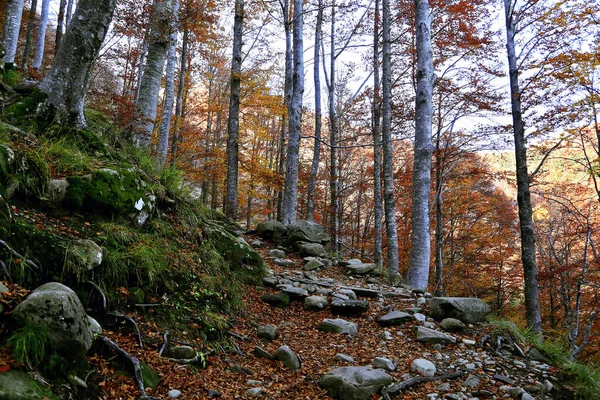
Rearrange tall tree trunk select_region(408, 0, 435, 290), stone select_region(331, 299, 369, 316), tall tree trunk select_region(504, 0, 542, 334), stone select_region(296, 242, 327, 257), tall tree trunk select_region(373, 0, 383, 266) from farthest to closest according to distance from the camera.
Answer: tall tree trunk select_region(373, 0, 383, 266), stone select_region(296, 242, 327, 257), tall tree trunk select_region(504, 0, 542, 334), tall tree trunk select_region(408, 0, 435, 290), stone select_region(331, 299, 369, 316)

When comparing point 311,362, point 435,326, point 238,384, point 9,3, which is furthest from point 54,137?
point 9,3

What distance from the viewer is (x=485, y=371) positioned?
362 centimetres

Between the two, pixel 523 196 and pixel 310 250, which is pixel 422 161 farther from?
pixel 523 196

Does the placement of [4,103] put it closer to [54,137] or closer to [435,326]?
[54,137]

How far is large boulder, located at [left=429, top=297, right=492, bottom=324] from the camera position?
4.84 metres

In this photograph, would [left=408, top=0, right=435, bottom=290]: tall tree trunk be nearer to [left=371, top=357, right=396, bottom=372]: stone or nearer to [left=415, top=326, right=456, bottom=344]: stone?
[left=415, top=326, right=456, bottom=344]: stone

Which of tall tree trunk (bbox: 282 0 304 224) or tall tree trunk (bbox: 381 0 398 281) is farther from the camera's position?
tall tree trunk (bbox: 282 0 304 224)

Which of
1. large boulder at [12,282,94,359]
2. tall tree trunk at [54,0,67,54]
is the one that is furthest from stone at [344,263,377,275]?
tall tree trunk at [54,0,67,54]

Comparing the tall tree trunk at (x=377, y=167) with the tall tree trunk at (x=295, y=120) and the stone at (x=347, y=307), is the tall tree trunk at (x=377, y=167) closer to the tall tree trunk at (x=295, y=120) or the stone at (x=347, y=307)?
the tall tree trunk at (x=295, y=120)

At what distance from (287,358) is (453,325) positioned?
260 centimetres

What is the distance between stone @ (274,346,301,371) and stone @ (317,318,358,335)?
1.08 metres

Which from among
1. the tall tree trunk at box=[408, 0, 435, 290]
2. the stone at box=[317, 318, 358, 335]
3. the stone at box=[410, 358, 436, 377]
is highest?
the tall tree trunk at box=[408, 0, 435, 290]

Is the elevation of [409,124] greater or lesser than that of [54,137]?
greater

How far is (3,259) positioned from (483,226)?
59.2 feet
